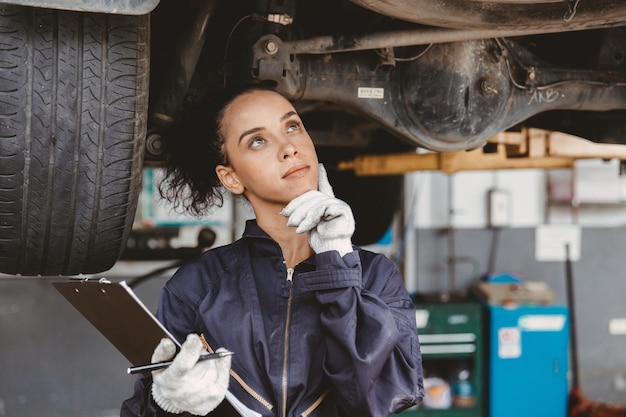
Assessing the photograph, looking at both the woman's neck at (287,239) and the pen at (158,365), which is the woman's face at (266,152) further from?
the pen at (158,365)

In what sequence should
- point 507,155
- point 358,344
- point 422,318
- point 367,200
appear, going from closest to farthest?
point 358,344 < point 507,155 < point 367,200 < point 422,318

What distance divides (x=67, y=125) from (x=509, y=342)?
11.3 feet

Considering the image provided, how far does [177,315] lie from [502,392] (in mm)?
3303

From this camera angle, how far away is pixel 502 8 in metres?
1.54

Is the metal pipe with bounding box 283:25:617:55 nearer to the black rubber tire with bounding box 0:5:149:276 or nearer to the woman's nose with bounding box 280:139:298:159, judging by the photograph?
the woman's nose with bounding box 280:139:298:159

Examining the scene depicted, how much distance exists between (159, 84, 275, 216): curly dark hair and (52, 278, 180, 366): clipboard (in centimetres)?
43

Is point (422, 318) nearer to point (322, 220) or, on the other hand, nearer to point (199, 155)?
point (199, 155)

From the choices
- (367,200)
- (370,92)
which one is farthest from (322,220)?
(367,200)

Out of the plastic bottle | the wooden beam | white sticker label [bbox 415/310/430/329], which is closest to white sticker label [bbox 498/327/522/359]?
the plastic bottle

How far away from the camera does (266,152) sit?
1.46 metres

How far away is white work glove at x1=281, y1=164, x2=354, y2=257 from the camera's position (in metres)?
1.27

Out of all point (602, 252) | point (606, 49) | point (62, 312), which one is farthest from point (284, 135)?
point (602, 252)

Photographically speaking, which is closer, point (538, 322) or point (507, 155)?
point (507, 155)

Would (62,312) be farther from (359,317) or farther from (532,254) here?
(359,317)
